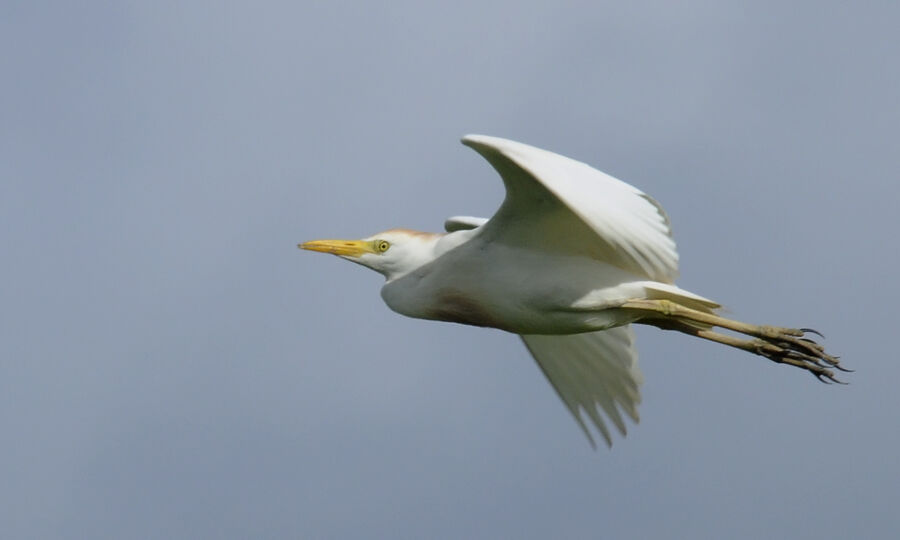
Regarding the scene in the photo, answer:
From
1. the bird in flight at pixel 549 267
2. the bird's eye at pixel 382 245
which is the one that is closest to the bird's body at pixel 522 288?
the bird in flight at pixel 549 267

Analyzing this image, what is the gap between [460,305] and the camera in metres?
16.9

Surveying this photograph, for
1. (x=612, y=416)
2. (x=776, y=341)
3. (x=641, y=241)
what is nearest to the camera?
(x=641, y=241)

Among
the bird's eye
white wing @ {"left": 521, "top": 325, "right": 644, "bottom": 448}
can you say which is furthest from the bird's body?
white wing @ {"left": 521, "top": 325, "right": 644, "bottom": 448}

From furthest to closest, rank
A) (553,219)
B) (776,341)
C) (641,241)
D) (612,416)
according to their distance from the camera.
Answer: (612,416) < (776,341) < (553,219) < (641,241)

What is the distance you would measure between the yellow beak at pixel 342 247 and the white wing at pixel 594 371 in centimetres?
217

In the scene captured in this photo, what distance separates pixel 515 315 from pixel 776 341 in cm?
245

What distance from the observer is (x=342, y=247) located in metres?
17.8

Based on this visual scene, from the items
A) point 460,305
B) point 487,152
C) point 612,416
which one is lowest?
point 612,416

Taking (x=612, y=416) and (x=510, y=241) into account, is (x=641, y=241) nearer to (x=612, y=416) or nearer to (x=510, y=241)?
(x=510, y=241)

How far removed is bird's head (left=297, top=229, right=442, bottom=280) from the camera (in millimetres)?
17250

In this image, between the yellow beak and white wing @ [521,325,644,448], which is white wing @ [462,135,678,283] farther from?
white wing @ [521,325,644,448]

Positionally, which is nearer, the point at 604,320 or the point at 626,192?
the point at 626,192

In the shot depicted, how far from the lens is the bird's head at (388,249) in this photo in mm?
17250

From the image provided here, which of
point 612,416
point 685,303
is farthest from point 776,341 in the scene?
point 612,416
